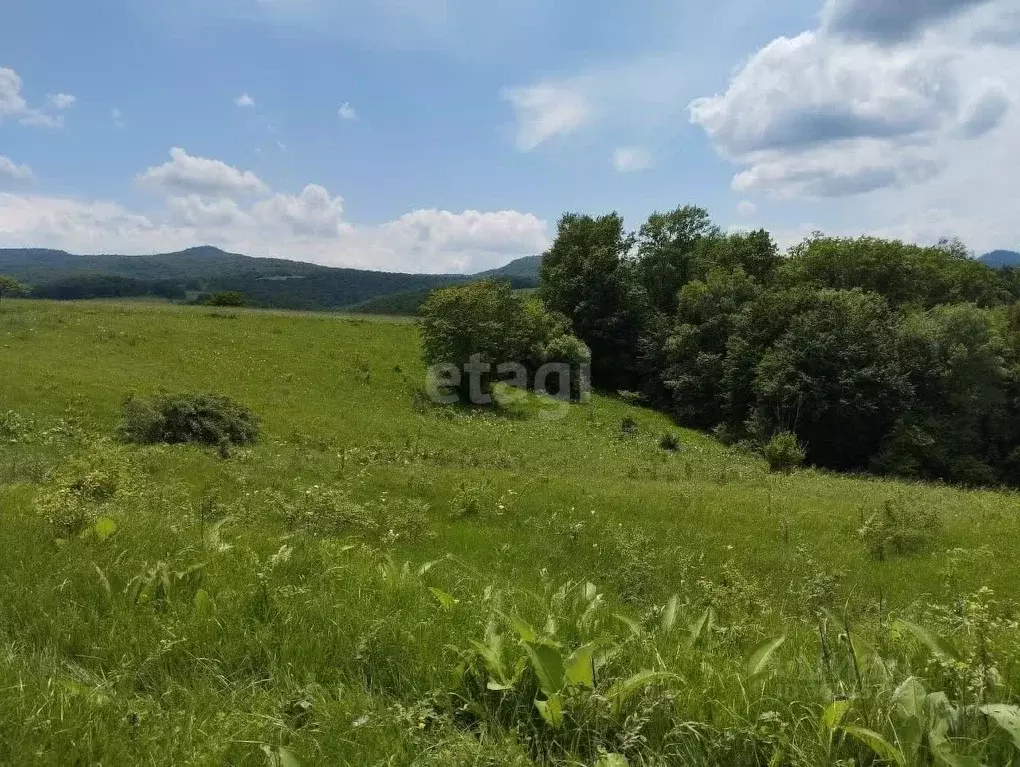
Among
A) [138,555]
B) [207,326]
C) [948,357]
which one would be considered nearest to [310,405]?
[207,326]

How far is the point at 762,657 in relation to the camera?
10.8 feet

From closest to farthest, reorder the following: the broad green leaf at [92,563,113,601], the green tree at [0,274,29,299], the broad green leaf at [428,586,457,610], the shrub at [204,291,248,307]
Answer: the broad green leaf at [428,586,457,610], the broad green leaf at [92,563,113,601], the shrub at [204,291,248,307], the green tree at [0,274,29,299]

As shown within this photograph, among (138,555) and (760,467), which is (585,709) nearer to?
(138,555)

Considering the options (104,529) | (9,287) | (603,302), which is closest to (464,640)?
(104,529)

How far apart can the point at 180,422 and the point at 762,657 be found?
1887 cm

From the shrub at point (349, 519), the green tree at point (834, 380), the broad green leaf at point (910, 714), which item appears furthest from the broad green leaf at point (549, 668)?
the green tree at point (834, 380)

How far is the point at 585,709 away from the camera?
2957 millimetres

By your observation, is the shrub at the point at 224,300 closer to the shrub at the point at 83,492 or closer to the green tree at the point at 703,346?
the green tree at the point at 703,346

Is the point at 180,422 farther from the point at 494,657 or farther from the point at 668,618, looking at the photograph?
the point at 494,657

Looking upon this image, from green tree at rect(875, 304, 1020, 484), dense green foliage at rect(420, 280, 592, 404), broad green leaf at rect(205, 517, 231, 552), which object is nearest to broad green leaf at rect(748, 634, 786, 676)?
broad green leaf at rect(205, 517, 231, 552)

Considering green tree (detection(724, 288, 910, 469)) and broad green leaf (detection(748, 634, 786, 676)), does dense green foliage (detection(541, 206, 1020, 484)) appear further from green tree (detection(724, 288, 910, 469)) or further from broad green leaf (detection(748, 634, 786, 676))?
broad green leaf (detection(748, 634, 786, 676))

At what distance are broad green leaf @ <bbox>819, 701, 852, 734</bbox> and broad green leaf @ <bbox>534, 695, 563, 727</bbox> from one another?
1.08 meters

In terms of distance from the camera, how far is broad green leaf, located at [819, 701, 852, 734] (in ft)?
8.48

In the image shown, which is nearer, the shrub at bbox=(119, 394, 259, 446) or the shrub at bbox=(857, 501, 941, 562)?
the shrub at bbox=(857, 501, 941, 562)
